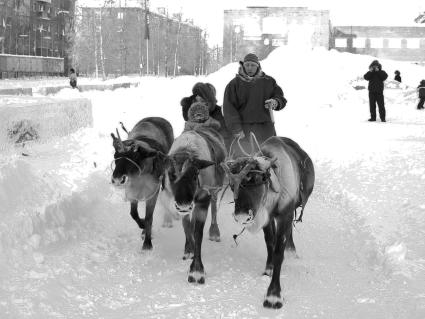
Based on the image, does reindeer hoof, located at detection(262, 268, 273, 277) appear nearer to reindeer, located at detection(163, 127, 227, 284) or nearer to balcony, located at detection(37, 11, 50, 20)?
reindeer, located at detection(163, 127, 227, 284)

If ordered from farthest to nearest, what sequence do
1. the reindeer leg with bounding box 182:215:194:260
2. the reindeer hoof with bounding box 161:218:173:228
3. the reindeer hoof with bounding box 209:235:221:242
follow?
the reindeer hoof with bounding box 161:218:173:228
the reindeer hoof with bounding box 209:235:221:242
the reindeer leg with bounding box 182:215:194:260

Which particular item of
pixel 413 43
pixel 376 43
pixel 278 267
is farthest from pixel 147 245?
pixel 413 43

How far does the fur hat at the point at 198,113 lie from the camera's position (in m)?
6.54

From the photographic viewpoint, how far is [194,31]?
9006cm

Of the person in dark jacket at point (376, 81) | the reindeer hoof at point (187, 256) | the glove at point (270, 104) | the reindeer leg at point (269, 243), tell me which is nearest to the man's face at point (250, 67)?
the glove at point (270, 104)

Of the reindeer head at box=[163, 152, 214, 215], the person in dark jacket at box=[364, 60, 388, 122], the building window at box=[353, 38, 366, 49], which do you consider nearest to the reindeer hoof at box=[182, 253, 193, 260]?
the reindeer head at box=[163, 152, 214, 215]

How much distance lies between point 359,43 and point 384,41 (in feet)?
9.71

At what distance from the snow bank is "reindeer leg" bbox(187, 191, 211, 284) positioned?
4.82 m

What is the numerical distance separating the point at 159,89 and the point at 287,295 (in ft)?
91.3

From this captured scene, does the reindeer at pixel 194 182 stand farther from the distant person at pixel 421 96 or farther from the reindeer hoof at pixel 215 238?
the distant person at pixel 421 96

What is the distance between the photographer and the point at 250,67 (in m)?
6.71

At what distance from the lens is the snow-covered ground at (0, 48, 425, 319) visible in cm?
464

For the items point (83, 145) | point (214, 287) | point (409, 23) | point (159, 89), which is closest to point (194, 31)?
point (409, 23)

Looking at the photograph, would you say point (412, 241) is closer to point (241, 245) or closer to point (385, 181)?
point (241, 245)
